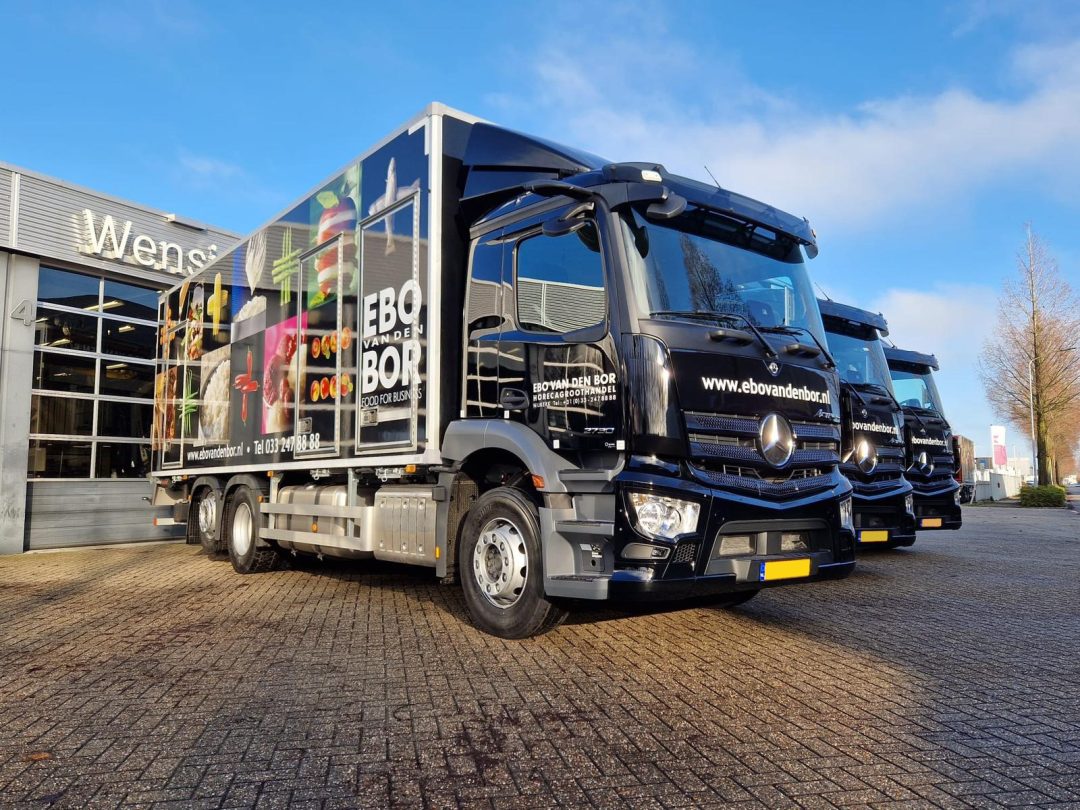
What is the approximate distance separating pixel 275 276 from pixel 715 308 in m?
4.95

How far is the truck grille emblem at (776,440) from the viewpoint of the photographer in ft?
15.2

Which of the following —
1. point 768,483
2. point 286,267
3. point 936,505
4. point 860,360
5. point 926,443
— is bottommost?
point 936,505

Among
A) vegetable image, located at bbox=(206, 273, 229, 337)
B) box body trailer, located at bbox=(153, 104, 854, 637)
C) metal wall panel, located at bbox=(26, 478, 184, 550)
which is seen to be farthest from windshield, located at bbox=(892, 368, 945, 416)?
metal wall panel, located at bbox=(26, 478, 184, 550)

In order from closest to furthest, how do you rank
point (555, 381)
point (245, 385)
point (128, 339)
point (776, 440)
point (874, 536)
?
point (776, 440), point (555, 381), point (245, 385), point (874, 536), point (128, 339)

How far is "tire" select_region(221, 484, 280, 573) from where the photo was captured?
8.30m

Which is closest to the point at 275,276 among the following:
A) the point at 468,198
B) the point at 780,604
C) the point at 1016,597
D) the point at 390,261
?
the point at 390,261

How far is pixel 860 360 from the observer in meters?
9.69

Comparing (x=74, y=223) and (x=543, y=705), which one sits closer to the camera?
(x=543, y=705)

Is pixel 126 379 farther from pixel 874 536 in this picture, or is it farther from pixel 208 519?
pixel 874 536

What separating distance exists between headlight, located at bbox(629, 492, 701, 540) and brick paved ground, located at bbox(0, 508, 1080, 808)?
2.65ft

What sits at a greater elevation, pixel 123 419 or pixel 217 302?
pixel 217 302

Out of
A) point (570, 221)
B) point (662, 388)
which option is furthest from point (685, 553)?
point (570, 221)

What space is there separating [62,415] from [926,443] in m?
13.0

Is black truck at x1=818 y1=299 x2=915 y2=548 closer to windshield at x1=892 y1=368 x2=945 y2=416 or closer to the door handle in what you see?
windshield at x1=892 y1=368 x2=945 y2=416
